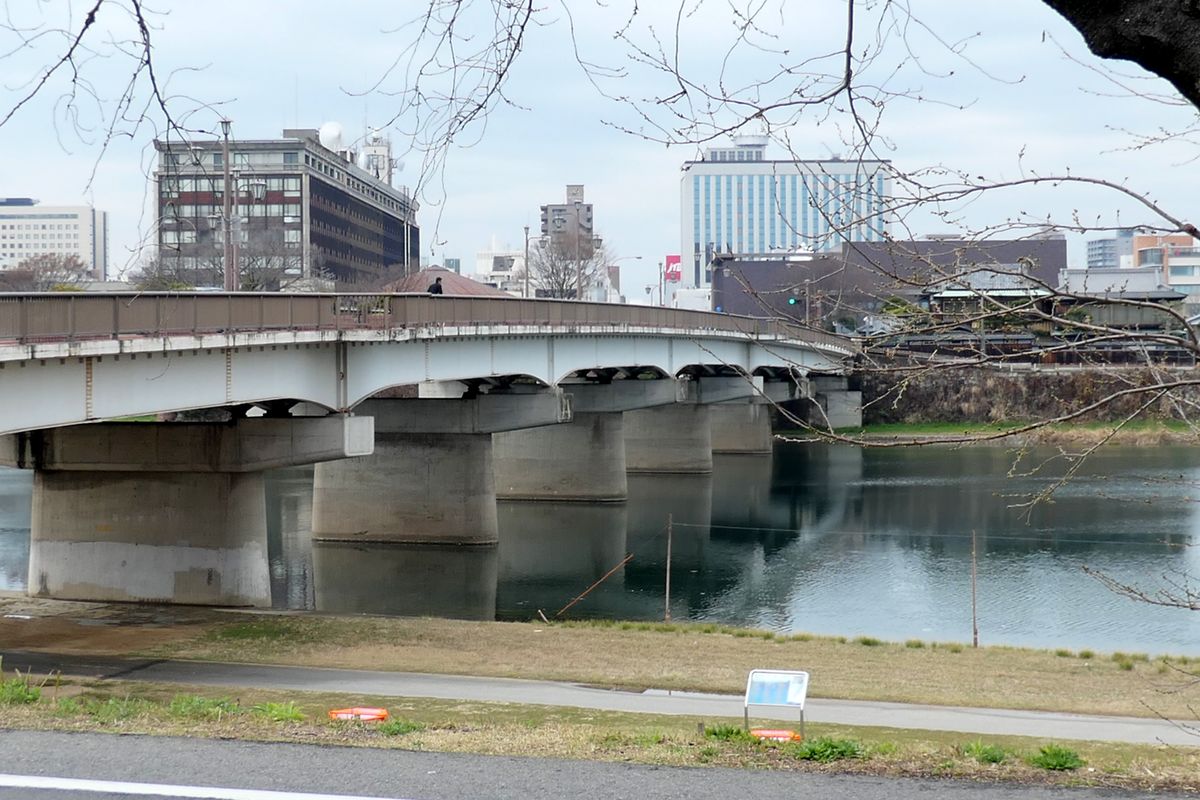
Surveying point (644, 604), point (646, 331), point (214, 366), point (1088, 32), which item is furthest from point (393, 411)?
point (1088, 32)

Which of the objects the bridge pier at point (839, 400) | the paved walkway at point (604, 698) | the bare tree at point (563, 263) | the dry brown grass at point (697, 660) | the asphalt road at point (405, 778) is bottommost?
the dry brown grass at point (697, 660)

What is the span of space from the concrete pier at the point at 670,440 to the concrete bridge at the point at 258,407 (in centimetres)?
1538

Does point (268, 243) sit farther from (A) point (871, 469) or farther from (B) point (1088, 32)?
(B) point (1088, 32)

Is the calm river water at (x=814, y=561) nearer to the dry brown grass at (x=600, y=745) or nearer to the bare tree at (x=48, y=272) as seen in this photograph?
the bare tree at (x=48, y=272)

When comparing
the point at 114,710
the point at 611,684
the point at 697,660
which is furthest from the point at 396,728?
the point at 697,660

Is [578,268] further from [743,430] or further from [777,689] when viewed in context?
[777,689]

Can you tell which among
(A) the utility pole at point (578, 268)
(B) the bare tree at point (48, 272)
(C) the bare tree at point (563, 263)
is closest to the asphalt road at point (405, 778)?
(B) the bare tree at point (48, 272)

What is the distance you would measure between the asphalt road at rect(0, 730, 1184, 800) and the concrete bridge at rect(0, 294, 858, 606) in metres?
2.44

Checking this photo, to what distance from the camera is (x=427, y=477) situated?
1817 inches

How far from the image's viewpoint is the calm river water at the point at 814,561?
31453 mm

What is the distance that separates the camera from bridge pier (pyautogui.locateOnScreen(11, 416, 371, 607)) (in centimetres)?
3050

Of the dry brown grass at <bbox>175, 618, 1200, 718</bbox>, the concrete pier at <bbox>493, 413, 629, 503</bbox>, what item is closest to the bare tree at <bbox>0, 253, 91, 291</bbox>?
the concrete pier at <bbox>493, 413, 629, 503</bbox>

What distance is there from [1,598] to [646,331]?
26.8 metres

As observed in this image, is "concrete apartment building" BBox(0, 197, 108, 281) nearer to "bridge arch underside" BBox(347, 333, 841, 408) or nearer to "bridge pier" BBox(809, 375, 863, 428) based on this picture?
"bridge pier" BBox(809, 375, 863, 428)
